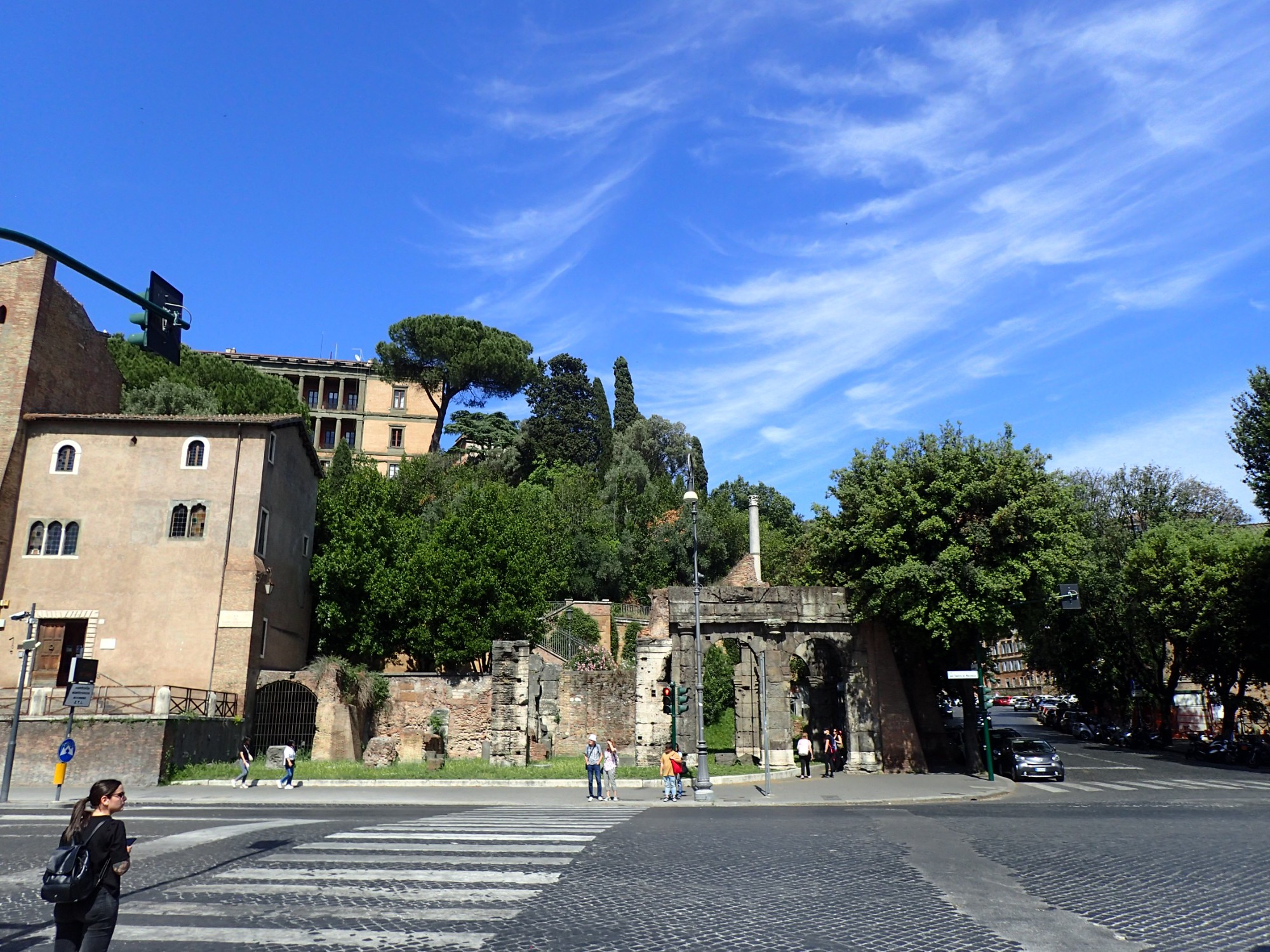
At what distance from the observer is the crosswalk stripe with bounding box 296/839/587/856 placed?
36.9 ft

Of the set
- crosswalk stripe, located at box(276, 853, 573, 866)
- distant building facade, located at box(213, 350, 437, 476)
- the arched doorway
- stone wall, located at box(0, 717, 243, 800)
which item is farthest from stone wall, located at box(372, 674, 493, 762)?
distant building facade, located at box(213, 350, 437, 476)

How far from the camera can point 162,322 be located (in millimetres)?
9625

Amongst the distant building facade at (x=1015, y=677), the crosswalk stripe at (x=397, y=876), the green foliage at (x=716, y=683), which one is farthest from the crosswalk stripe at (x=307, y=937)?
the distant building facade at (x=1015, y=677)

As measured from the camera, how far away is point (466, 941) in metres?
7.02

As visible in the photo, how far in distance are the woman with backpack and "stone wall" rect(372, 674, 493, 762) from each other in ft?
92.9

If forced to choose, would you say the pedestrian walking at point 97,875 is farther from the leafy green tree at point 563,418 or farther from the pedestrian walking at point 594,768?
the leafy green tree at point 563,418

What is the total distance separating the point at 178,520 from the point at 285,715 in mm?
8295

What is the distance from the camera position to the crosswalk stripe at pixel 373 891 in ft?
27.9

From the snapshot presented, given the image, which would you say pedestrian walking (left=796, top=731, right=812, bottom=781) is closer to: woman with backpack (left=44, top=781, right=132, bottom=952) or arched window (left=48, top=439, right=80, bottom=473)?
woman with backpack (left=44, top=781, right=132, bottom=952)

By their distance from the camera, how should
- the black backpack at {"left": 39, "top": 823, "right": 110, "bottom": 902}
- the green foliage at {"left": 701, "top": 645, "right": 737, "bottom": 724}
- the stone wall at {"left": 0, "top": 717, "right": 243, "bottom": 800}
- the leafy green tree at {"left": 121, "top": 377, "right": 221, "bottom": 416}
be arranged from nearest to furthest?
the black backpack at {"left": 39, "top": 823, "right": 110, "bottom": 902} < the stone wall at {"left": 0, "top": 717, "right": 243, "bottom": 800} < the leafy green tree at {"left": 121, "top": 377, "right": 221, "bottom": 416} < the green foliage at {"left": 701, "top": 645, "right": 737, "bottom": 724}

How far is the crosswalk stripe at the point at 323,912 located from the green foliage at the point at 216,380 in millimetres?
39944

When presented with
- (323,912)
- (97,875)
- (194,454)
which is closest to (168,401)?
(194,454)

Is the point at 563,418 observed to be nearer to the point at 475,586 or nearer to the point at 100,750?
the point at 475,586

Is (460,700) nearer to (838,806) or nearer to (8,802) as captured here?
(8,802)
